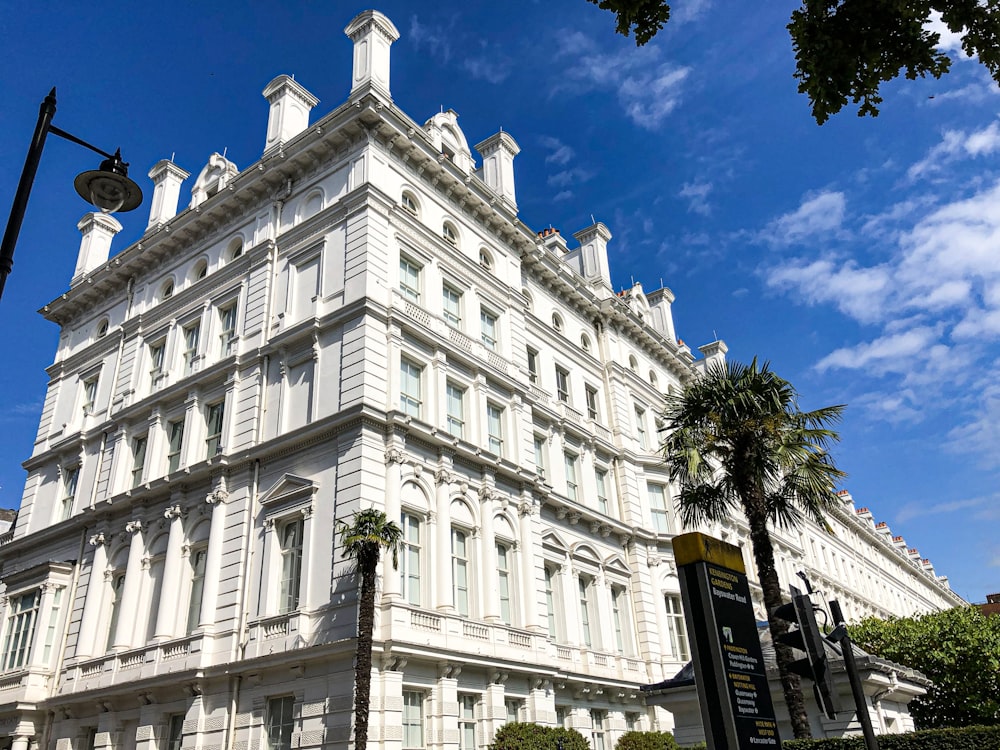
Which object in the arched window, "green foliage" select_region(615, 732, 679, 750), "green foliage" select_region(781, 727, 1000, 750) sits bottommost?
"green foliage" select_region(781, 727, 1000, 750)

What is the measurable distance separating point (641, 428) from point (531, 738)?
68.1 feet

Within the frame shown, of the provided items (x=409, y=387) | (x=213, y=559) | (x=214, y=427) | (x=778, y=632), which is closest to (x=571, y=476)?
(x=409, y=387)

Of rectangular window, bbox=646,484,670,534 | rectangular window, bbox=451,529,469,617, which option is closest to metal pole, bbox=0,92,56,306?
rectangular window, bbox=451,529,469,617

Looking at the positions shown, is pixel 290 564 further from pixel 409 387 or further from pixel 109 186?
pixel 109 186

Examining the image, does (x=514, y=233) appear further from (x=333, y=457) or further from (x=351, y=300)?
(x=333, y=457)

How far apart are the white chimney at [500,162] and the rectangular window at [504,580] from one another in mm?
14962

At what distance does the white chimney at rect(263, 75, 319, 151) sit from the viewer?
103 feet

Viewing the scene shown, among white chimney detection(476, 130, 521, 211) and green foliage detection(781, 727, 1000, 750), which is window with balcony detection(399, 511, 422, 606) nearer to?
green foliage detection(781, 727, 1000, 750)

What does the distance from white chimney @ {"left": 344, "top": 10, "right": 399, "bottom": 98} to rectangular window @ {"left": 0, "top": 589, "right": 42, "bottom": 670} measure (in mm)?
22457

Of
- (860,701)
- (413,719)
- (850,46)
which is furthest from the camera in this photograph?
(413,719)

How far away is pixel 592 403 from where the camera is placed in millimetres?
37969

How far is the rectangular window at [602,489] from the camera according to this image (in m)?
35.3

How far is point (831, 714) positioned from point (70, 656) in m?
26.2

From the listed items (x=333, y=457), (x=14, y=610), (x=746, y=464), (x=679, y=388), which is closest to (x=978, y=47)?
(x=746, y=464)
